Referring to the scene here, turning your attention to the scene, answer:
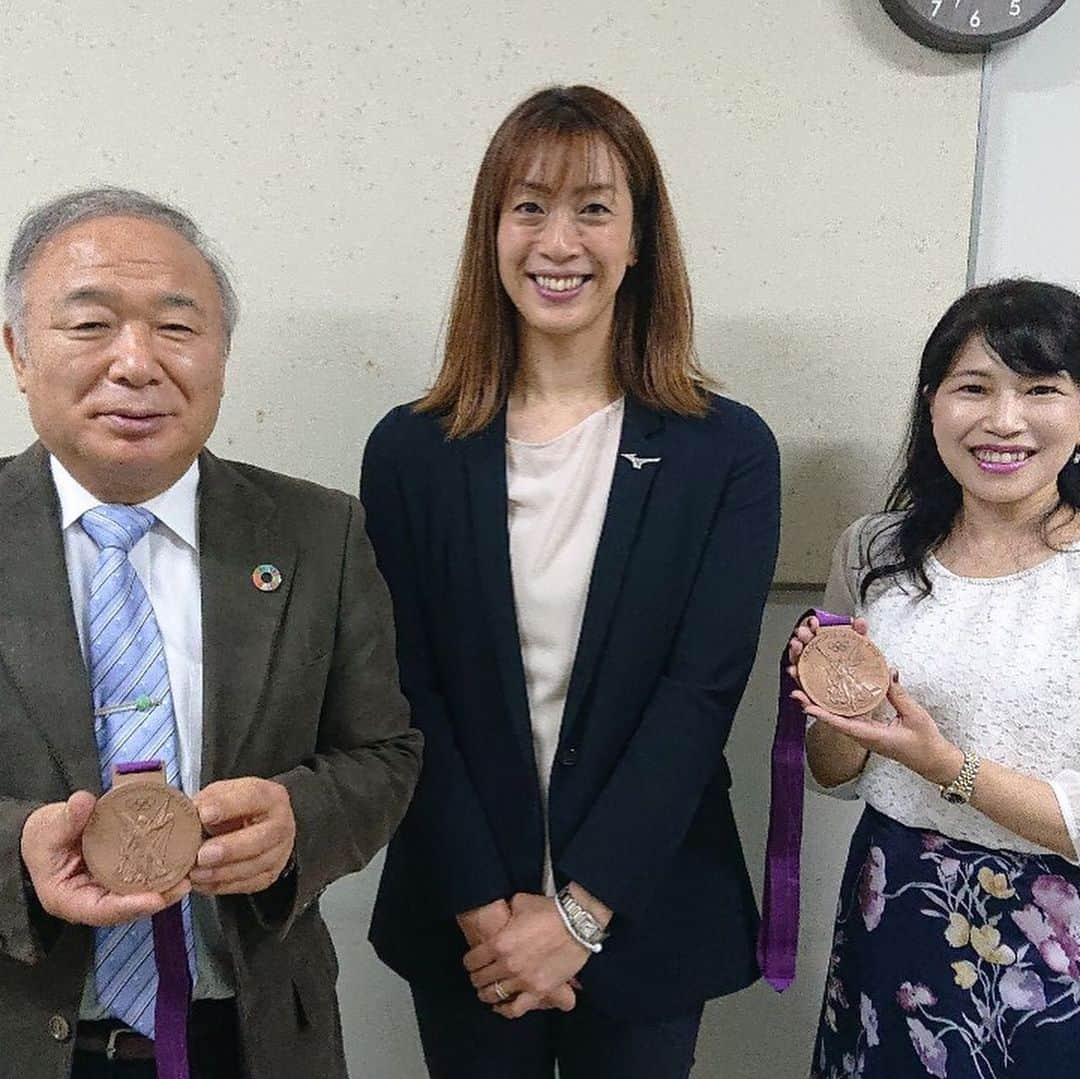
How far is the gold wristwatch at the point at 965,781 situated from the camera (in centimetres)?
139

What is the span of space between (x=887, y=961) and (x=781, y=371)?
1021mm

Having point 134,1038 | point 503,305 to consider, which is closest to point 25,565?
point 134,1038

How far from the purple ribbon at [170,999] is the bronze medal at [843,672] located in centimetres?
82

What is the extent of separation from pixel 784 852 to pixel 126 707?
101cm

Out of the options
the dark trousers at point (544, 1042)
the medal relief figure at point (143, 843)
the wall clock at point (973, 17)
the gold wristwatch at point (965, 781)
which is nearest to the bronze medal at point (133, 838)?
the medal relief figure at point (143, 843)

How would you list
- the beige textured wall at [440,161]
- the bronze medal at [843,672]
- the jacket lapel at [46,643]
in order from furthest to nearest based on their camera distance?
the beige textured wall at [440,161]
the bronze medal at [843,672]
the jacket lapel at [46,643]

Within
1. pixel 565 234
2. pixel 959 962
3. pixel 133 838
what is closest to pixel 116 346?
pixel 133 838

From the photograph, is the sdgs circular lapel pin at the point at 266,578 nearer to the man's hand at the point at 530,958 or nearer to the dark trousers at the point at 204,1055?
the dark trousers at the point at 204,1055

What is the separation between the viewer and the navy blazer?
1463mm

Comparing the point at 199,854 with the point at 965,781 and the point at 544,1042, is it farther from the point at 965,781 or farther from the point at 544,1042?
the point at 965,781

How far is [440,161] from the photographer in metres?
1.85

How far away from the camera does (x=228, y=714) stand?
3.81 feet

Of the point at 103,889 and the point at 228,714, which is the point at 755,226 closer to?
the point at 228,714

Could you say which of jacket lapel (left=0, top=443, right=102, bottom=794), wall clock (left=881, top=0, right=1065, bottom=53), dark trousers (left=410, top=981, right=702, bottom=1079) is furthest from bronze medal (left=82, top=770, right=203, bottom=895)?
wall clock (left=881, top=0, right=1065, bottom=53)
